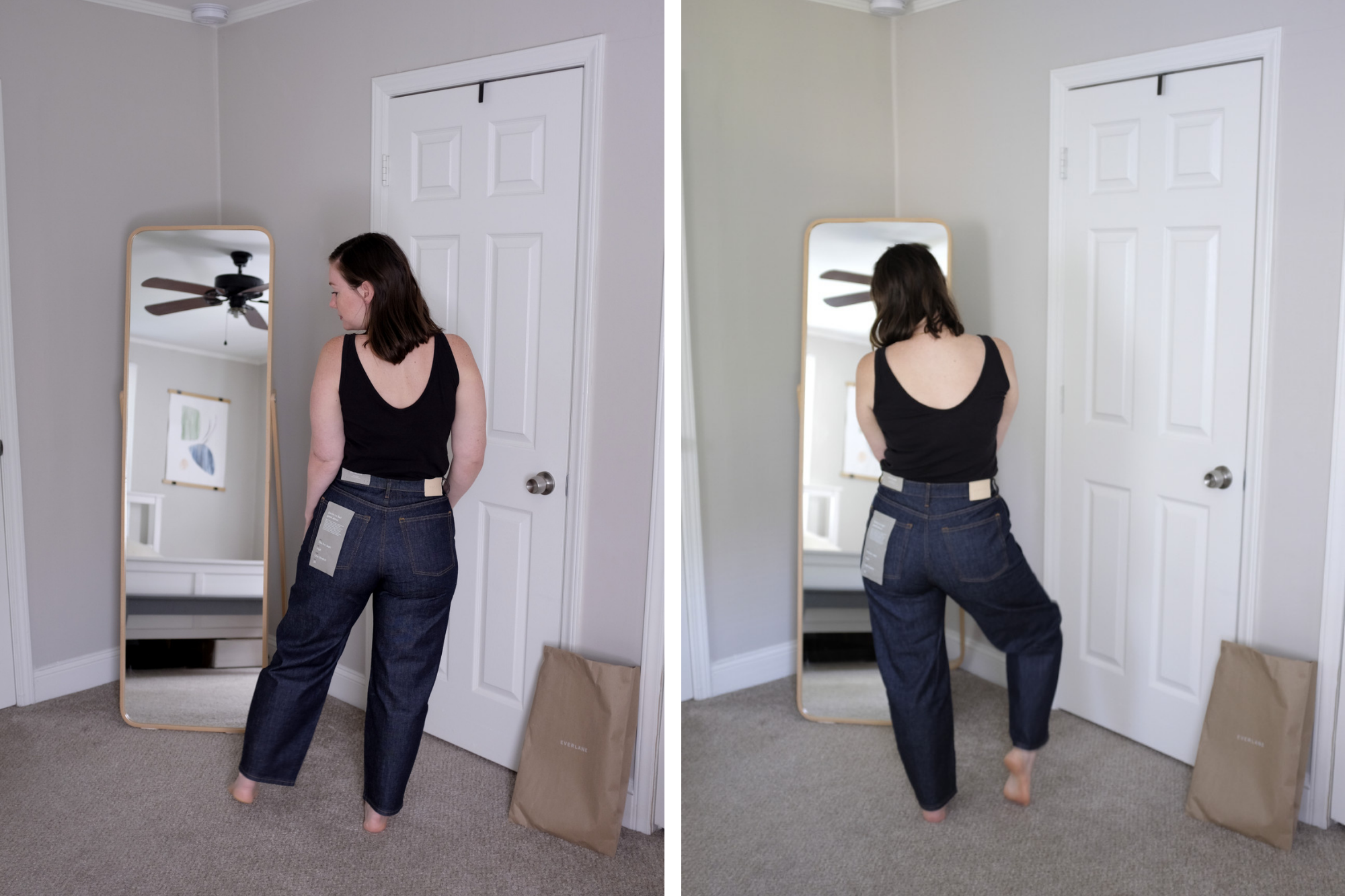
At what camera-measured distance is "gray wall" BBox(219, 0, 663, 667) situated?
1698 mm

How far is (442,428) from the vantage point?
1.79 meters

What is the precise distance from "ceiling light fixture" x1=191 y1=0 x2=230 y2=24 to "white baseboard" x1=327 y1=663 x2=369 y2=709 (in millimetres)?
1583

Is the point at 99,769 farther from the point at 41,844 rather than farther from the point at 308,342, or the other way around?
the point at 308,342

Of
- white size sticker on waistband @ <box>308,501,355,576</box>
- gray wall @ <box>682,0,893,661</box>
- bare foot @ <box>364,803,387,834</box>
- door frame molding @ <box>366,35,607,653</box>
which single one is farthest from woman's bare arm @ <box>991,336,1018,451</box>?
bare foot @ <box>364,803,387,834</box>

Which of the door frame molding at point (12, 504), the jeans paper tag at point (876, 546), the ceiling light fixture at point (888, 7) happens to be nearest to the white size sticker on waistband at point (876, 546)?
the jeans paper tag at point (876, 546)

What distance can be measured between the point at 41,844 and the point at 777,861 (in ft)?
4.98

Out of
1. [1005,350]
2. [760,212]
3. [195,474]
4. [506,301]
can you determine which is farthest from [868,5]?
[195,474]

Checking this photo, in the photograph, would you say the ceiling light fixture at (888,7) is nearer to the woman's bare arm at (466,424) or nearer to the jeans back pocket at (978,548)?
the jeans back pocket at (978,548)

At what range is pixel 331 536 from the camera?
1.80 m

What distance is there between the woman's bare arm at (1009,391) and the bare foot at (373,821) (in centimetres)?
158

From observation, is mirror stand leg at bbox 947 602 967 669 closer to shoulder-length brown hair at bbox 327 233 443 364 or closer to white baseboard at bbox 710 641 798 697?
white baseboard at bbox 710 641 798 697

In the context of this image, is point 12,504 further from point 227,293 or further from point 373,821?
point 373,821

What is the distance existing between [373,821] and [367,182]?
1426 millimetres

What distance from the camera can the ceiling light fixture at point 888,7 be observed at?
106cm
